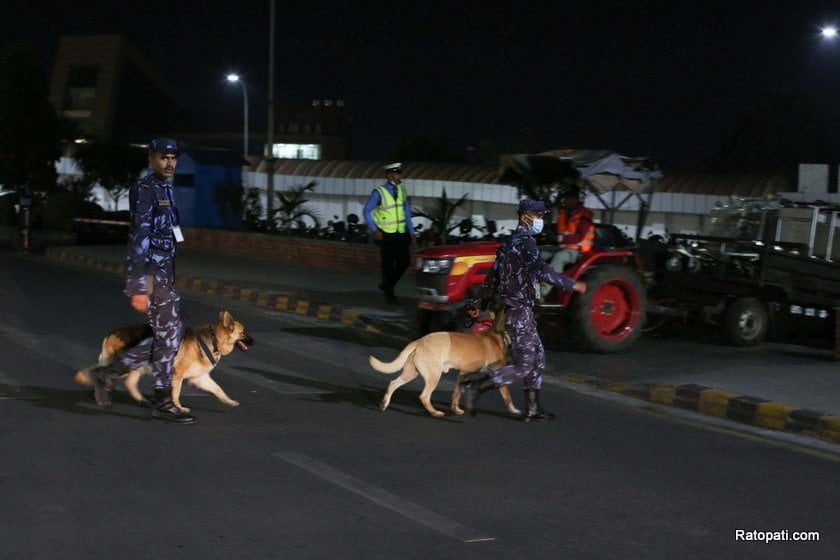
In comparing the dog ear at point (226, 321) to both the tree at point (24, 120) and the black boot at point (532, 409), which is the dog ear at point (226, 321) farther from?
the tree at point (24, 120)

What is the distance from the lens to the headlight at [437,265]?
39.2ft

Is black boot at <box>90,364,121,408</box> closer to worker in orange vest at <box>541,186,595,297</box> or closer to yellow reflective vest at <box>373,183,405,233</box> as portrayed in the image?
worker in orange vest at <box>541,186,595,297</box>

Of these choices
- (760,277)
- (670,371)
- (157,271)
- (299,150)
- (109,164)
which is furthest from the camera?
(299,150)

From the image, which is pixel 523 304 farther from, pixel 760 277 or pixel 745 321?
pixel 745 321

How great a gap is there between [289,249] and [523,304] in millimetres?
14795

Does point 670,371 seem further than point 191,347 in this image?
Yes

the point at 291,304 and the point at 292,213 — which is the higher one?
the point at 292,213

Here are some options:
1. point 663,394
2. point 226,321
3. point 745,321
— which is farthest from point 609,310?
point 226,321

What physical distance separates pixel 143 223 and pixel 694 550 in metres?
4.36

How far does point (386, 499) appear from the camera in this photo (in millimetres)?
6336

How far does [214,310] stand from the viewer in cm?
1631

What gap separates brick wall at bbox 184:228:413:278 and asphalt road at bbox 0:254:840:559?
10.4 metres

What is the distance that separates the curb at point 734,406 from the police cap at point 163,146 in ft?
15.3

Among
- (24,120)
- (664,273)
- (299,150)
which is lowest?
(664,273)
